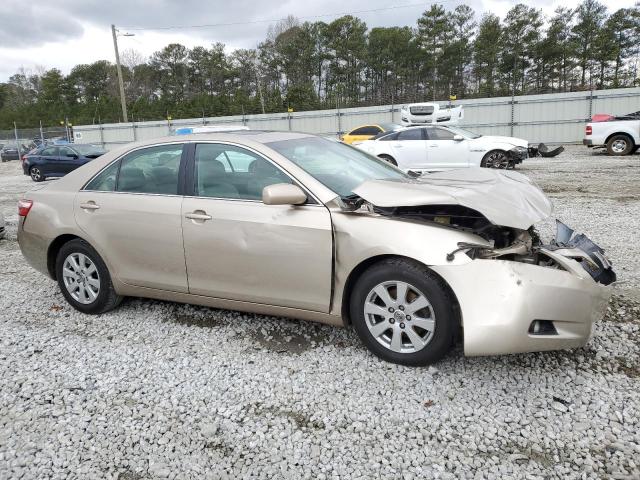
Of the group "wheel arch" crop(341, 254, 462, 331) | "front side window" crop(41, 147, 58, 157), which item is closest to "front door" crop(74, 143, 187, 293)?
"wheel arch" crop(341, 254, 462, 331)

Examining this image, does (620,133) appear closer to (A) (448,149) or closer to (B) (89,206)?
(A) (448,149)

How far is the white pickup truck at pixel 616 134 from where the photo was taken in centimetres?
1609

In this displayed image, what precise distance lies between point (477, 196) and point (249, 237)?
5.05 feet

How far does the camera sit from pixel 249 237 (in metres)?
3.46

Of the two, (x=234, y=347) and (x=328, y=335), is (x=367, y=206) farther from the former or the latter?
(x=234, y=347)

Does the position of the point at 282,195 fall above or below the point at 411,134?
below

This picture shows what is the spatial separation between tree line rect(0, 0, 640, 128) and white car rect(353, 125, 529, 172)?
94.8 feet

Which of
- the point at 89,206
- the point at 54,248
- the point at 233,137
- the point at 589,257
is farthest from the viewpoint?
the point at 54,248

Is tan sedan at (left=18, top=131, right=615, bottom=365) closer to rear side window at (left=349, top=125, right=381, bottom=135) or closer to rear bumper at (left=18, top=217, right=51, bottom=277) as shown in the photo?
rear bumper at (left=18, top=217, right=51, bottom=277)

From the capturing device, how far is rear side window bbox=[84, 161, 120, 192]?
4.18 m

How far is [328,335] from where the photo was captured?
376 centimetres

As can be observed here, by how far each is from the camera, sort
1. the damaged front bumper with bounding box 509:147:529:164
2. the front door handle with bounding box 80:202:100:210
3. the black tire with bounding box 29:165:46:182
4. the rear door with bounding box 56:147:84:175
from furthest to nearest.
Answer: the black tire with bounding box 29:165:46:182, the rear door with bounding box 56:147:84:175, the damaged front bumper with bounding box 509:147:529:164, the front door handle with bounding box 80:202:100:210

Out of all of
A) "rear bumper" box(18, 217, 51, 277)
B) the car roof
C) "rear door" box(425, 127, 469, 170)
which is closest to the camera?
the car roof

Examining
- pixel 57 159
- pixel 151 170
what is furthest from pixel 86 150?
pixel 151 170
